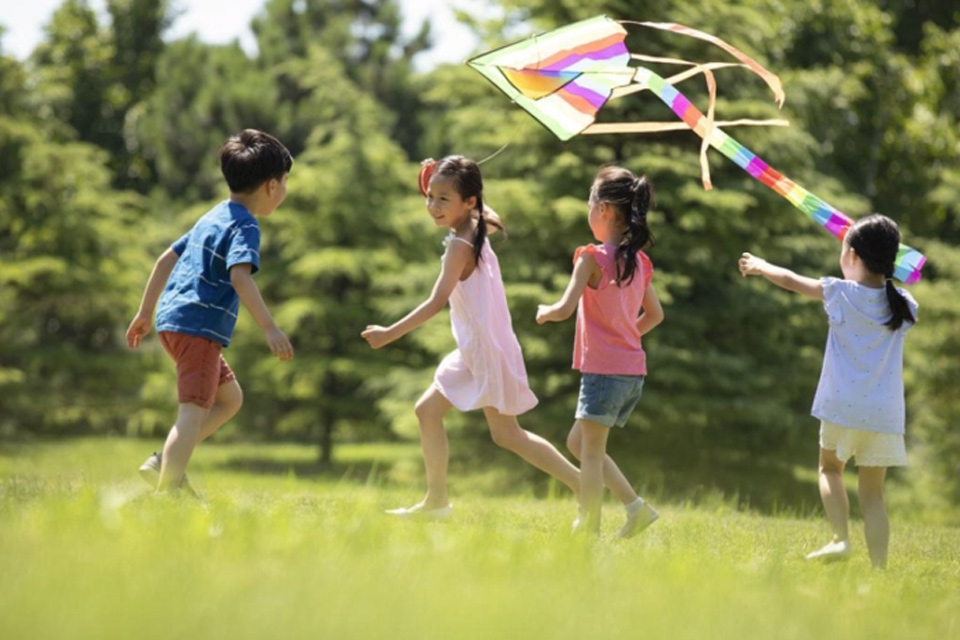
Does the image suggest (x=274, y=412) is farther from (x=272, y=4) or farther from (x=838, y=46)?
(x=272, y=4)

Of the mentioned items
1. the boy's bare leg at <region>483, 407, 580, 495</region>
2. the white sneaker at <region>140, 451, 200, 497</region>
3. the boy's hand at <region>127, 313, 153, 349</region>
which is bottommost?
the white sneaker at <region>140, 451, 200, 497</region>

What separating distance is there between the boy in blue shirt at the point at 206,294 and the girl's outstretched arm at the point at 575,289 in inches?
44.5

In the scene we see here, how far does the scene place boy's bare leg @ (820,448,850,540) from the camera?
5570 mm

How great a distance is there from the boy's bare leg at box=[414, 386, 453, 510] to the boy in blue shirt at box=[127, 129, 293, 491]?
88cm

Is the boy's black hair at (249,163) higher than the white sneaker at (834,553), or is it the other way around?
the boy's black hair at (249,163)

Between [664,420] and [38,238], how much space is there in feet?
40.3

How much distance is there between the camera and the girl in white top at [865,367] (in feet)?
18.1

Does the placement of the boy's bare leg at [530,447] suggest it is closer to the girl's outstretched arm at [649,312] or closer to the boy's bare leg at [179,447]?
the girl's outstretched arm at [649,312]

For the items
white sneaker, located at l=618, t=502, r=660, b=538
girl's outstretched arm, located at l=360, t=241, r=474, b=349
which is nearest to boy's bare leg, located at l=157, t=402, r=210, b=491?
girl's outstretched arm, located at l=360, t=241, r=474, b=349

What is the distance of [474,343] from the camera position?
19.7 ft

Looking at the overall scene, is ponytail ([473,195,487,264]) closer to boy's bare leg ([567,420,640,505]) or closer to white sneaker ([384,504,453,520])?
boy's bare leg ([567,420,640,505])

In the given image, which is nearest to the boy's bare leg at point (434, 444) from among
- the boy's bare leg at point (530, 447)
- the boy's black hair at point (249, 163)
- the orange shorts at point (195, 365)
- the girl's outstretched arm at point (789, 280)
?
A: the boy's bare leg at point (530, 447)

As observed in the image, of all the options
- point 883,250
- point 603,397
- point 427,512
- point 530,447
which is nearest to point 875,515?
point 883,250

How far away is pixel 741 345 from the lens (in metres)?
16.2
